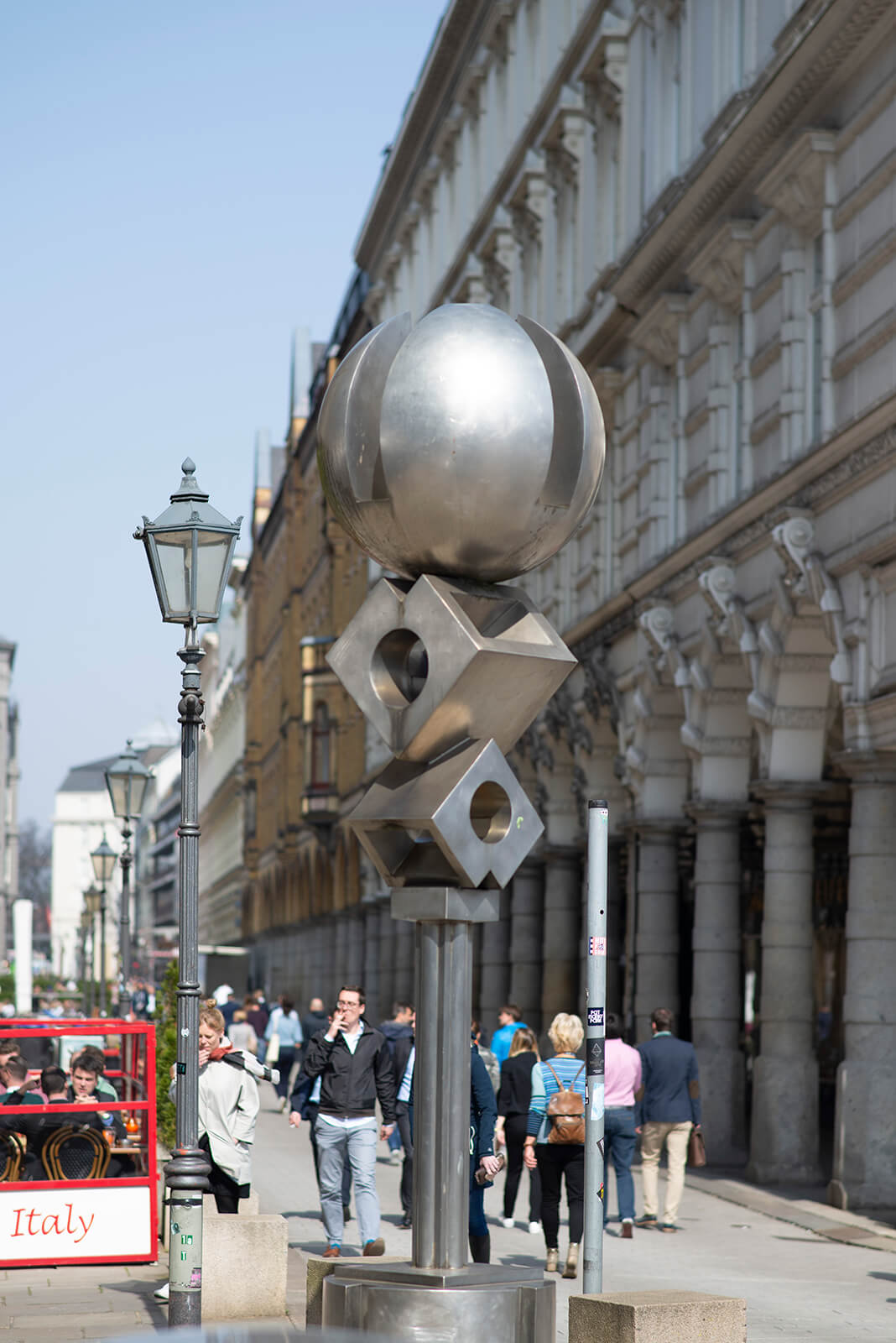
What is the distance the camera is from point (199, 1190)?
1059 cm

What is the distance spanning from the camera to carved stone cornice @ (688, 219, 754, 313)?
2183cm

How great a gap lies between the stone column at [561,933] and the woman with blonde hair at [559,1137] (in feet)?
55.9

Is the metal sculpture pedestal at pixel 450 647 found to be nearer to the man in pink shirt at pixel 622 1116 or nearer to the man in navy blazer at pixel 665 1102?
the man in pink shirt at pixel 622 1116

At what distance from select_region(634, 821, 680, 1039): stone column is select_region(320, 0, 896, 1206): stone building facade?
4 cm

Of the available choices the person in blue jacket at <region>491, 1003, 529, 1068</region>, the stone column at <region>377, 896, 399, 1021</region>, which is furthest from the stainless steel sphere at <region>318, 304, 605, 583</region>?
the stone column at <region>377, 896, 399, 1021</region>

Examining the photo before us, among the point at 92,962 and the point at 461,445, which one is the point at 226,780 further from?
the point at 461,445

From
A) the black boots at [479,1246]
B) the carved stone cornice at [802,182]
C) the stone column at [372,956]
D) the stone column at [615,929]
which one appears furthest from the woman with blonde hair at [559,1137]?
the stone column at [372,956]

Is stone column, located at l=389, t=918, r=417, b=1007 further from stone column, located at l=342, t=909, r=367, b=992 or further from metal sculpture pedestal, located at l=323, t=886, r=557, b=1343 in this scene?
metal sculpture pedestal, located at l=323, t=886, r=557, b=1343

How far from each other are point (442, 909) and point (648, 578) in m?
20.6

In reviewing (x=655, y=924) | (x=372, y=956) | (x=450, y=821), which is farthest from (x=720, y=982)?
(x=372, y=956)

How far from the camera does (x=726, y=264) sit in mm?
22484

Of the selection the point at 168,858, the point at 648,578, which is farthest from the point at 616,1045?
the point at 168,858

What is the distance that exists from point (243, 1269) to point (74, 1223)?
2840mm

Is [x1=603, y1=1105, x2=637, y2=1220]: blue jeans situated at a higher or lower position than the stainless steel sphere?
lower
